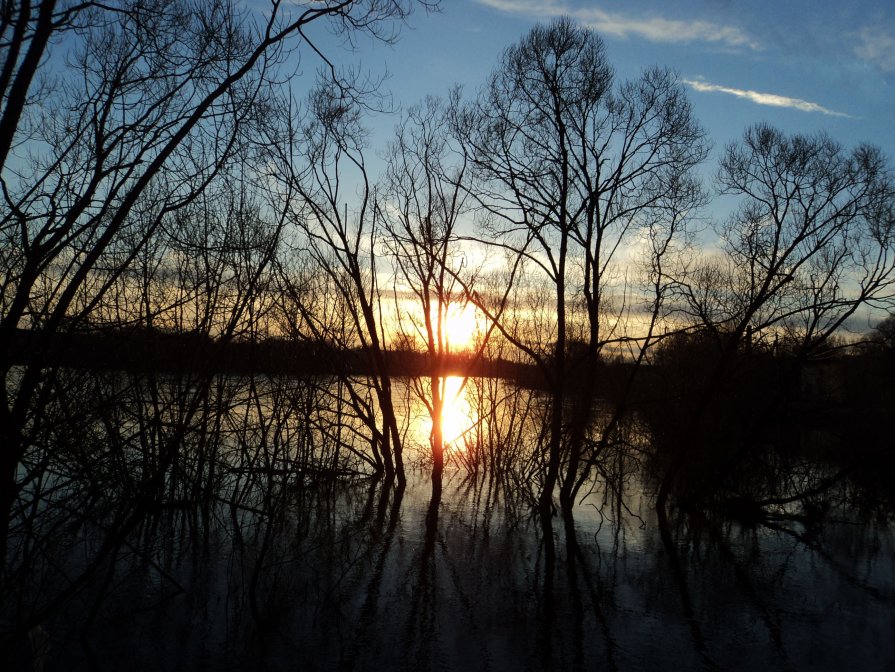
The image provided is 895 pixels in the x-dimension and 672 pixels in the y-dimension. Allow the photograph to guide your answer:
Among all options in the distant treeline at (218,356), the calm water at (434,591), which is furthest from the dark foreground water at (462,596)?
the distant treeline at (218,356)

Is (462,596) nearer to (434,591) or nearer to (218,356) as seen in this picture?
(434,591)

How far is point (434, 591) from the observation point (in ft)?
33.5

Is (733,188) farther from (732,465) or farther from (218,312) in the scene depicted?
(218,312)

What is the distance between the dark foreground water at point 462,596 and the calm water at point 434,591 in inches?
1.3

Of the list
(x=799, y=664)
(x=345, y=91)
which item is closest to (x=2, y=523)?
(x=345, y=91)

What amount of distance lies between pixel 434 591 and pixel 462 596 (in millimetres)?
394

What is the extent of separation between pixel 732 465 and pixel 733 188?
18.3 ft

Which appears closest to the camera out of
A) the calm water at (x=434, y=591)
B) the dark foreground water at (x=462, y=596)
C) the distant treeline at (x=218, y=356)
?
the distant treeline at (x=218, y=356)

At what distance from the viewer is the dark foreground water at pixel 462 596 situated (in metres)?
7.89

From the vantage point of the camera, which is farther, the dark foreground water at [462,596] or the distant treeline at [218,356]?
the dark foreground water at [462,596]

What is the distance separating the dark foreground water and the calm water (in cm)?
3

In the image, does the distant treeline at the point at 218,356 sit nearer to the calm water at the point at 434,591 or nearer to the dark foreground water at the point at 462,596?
the calm water at the point at 434,591

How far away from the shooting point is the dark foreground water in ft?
25.9

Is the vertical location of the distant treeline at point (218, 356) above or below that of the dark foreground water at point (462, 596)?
above
